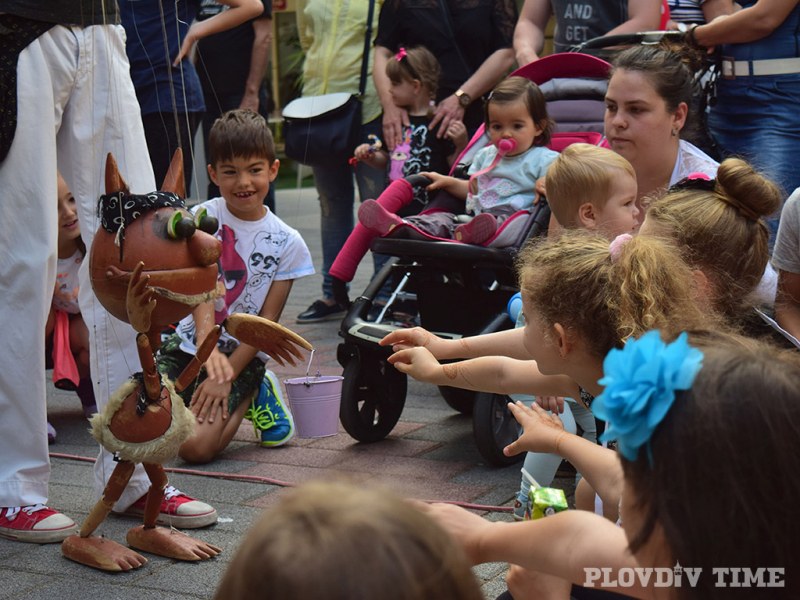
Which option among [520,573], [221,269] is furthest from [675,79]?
[520,573]

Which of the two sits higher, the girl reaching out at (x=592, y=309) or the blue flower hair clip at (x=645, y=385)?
the blue flower hair clip at (x=645, y=385)

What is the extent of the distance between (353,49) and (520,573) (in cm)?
372

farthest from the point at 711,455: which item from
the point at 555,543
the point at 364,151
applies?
the point at 364,151

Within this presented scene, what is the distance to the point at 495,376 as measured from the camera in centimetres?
263

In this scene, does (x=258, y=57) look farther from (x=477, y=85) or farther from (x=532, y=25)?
(x=532, y=25)

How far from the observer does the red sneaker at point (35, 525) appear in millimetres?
3092

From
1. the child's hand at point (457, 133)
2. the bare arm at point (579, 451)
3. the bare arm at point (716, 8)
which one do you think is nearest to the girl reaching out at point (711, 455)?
the bare arm at point (579, 451)

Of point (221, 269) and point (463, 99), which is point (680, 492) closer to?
point (221, 269)

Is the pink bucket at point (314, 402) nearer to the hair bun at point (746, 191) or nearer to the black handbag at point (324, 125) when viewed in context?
the hair bun at point (746, 191)

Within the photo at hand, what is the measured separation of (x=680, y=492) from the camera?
1.43 metres

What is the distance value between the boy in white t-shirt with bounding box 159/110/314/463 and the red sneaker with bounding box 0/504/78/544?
2.42 feet

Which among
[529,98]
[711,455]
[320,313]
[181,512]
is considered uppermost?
[711,455]

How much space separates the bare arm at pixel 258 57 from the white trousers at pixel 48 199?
1.43 metres

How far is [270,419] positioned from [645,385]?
9.14 ft
